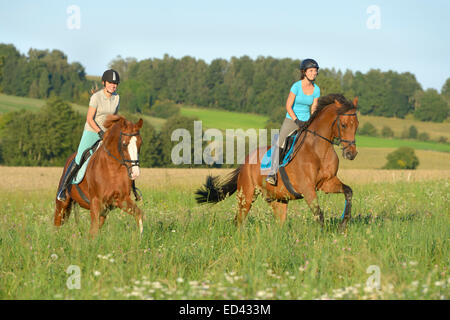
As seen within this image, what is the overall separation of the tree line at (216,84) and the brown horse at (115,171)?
76901 millimetres

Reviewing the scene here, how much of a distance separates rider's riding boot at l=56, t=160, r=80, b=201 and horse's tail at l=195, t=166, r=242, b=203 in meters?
2.74

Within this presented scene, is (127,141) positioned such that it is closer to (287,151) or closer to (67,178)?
(67,178)

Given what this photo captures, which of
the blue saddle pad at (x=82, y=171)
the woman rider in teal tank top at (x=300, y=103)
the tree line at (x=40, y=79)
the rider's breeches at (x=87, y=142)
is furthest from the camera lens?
the tree line at (x=40, y=79)

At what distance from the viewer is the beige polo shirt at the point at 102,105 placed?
25.2ft

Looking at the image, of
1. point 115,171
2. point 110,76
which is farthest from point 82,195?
point 110,76

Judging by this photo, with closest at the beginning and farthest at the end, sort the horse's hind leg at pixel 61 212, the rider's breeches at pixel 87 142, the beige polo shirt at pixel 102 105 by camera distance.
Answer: the beige polo shirt at pixel 102 105
the rider's breeches at pixel 87 142
the horse's hind leg at pixel 61 212

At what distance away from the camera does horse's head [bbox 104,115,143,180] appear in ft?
21.7

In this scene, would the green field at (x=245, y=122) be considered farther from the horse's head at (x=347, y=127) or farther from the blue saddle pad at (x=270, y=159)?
the horse's head at (x=347, y=127)

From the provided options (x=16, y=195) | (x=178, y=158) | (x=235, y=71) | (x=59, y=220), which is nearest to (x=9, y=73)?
(x=235, y=71)

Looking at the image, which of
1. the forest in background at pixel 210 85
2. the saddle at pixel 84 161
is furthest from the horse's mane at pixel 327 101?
the forest in background at pixel 210 85

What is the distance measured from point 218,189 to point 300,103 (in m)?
2.63

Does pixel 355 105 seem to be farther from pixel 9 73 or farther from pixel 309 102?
pixel 9 73

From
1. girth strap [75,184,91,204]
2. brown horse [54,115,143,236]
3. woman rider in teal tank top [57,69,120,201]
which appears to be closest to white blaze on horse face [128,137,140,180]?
brown horse [54,115,143,236]
